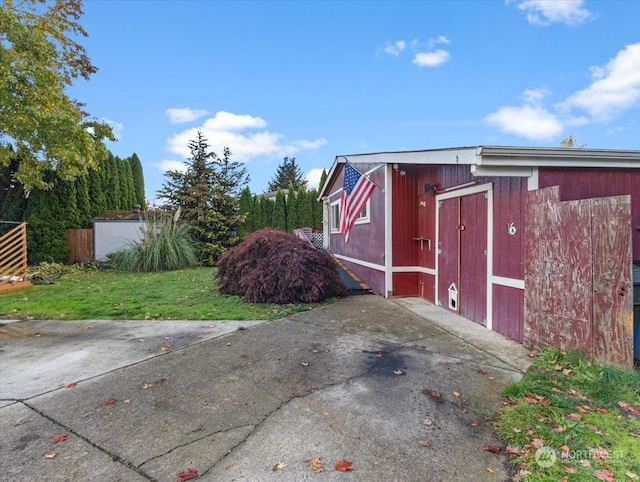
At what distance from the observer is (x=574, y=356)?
355cm

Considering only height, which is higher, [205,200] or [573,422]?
[205,200]

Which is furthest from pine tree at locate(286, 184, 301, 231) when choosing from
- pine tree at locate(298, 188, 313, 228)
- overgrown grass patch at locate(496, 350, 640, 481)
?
overgrown grass patch at locate(496, 350, 640, 481)

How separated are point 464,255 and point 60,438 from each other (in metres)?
5.33

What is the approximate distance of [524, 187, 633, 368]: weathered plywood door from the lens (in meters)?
3.25

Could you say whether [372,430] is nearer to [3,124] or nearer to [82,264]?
[3,124]

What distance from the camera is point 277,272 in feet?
22.9

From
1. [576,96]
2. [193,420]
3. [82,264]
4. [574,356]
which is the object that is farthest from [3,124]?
[576,96]

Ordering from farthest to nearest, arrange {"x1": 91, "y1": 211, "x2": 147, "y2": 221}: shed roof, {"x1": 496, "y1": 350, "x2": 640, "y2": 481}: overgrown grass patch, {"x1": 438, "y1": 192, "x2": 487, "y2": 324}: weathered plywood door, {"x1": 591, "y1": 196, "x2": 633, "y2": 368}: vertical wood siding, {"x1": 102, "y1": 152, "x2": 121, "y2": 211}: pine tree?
{"x1": 102, "y1": 152, "x2": 121, "y2": 211}: pine tree
{"x1": 91, "y1": 211, "x2": 147, "y2": 221}: shed roof
{"x1": 438, "y1": 192, "x2": 487, "y2": 324}: weathered plywood door
{"x1": 591, "y1": 196, "x2": 633, "y2": 368}: vertical wood siding
{"x1": 496, "y1": 350, "x2": 640, "y2": 481}: overgrown grass patch

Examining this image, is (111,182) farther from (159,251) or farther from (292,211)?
(292,211)

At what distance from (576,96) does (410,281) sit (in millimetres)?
16274

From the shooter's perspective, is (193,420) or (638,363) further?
(638,363)

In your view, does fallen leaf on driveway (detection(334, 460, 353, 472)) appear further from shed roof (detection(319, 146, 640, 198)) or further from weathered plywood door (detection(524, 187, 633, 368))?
shed roof (detection(319, 146, 640, 198))

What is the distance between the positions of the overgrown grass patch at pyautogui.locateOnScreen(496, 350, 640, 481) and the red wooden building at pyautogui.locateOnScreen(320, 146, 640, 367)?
1.11 ft

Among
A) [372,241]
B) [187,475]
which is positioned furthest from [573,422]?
[372,241]
